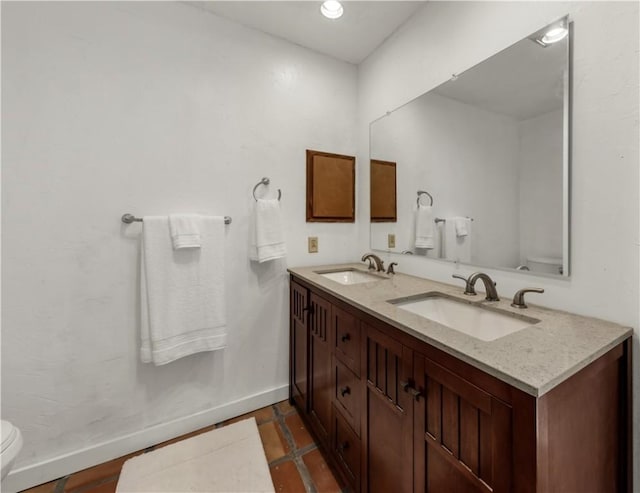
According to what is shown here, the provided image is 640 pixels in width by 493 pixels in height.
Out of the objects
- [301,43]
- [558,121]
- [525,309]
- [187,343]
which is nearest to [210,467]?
[187,343]

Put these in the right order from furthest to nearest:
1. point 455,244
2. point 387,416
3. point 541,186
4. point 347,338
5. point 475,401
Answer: point 455,244, point 347,338, point 541,186, point 387,416, point 475,401

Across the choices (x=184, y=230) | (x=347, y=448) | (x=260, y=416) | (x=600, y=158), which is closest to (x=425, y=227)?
(x=600, y=158)

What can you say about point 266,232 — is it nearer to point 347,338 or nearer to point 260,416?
point 347,338

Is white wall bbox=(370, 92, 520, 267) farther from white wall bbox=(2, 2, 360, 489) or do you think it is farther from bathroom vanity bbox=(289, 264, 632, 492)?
white wall bbox=(2, 2, 360, 489)

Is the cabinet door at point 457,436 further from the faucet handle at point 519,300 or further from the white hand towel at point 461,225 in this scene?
the white hand towel at point 461,225

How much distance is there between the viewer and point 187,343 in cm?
147

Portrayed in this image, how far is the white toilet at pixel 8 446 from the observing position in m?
0.93

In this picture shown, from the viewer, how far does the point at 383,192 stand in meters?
Result: 1.86

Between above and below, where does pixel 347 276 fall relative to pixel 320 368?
above

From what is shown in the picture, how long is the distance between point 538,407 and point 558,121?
982 millimetres

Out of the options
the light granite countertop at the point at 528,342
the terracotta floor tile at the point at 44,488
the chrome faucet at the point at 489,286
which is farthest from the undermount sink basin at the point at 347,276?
the terracotta floor tile at the point at 44,488

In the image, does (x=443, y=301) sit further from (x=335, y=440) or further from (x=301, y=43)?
(x=301, y=43)

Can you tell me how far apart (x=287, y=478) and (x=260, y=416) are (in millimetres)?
488

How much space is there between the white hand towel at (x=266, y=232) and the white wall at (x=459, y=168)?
0.74 m
